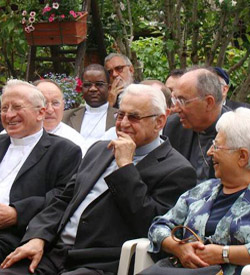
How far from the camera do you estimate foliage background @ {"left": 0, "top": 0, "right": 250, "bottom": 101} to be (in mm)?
7754

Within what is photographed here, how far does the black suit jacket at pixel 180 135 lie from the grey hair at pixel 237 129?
1231mm

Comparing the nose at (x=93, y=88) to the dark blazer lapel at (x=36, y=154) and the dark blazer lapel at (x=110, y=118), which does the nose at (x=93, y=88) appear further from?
the dark blazer lapel at (x=36, y=154)

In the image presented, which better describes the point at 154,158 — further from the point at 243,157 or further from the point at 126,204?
the point at 243,157

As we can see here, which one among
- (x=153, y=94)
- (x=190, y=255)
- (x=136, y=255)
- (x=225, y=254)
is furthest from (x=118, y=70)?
(x=225, y=254)

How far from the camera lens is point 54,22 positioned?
25.8 ft

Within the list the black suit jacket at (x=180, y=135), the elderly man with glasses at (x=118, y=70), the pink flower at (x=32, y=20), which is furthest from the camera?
the pink flower at (x=32, y=20)

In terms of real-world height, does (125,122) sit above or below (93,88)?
above

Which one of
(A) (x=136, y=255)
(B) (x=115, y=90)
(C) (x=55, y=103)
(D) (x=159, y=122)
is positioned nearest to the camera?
(A) (x=136, y=255)

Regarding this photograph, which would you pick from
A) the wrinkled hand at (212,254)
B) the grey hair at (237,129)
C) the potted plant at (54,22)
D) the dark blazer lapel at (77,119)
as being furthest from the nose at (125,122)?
the potted plant at (54,22)

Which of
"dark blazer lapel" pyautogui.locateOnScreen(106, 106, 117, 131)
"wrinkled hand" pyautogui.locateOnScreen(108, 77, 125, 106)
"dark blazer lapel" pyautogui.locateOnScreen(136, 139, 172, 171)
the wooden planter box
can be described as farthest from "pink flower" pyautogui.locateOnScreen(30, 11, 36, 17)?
"dark blazer lapel" pyautogui.locateOnScreen(136, 139, 172, 171)

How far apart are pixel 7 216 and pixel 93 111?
2.40 m

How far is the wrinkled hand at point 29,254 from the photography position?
4152 millimetres

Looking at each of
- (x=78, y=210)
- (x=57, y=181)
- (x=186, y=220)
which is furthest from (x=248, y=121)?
(x=57, y=181)

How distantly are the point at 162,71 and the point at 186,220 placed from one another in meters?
6.51
